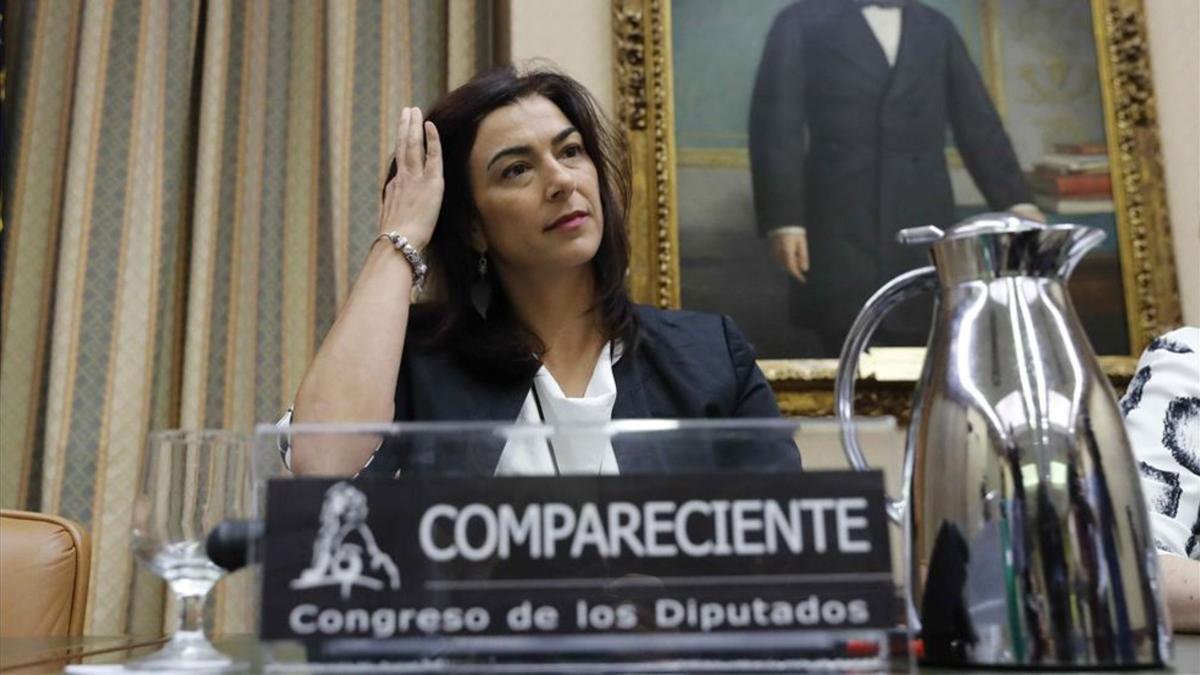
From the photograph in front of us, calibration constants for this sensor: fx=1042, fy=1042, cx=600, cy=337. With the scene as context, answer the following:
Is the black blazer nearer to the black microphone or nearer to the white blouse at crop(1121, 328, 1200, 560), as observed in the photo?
the white blouse at crop(1121, 328, 1200, 560)

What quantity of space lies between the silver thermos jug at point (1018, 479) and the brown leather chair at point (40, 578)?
0.87 meters

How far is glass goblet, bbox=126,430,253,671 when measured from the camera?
51 centimetres

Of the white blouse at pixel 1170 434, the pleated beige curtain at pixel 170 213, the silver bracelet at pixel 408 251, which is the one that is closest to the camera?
the white blouse at pixel 1170 434

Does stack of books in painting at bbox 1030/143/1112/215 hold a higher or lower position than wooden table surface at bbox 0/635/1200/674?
higher

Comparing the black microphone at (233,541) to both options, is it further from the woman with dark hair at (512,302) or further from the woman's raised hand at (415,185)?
the woman's raised hand at (415,185)

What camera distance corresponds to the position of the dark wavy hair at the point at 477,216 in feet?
4.11

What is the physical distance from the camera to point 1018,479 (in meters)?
0.46

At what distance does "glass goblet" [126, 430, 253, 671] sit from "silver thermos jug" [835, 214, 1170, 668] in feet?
0.99

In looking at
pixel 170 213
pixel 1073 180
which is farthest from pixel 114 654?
pixel 1073 180

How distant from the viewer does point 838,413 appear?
51 centimetres

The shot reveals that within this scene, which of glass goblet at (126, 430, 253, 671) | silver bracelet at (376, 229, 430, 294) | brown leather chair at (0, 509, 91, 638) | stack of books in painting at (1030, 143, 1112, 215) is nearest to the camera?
glass goblet at (126, 430, 253, 671)

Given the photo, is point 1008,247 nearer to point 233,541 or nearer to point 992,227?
point 992,227

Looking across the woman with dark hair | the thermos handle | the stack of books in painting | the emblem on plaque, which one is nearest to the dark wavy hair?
the woman with dark hair

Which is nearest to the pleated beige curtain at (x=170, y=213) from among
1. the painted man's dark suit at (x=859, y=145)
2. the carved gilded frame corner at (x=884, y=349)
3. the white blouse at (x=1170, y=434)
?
the carved gilded frame corner at (x=884, y=349)
